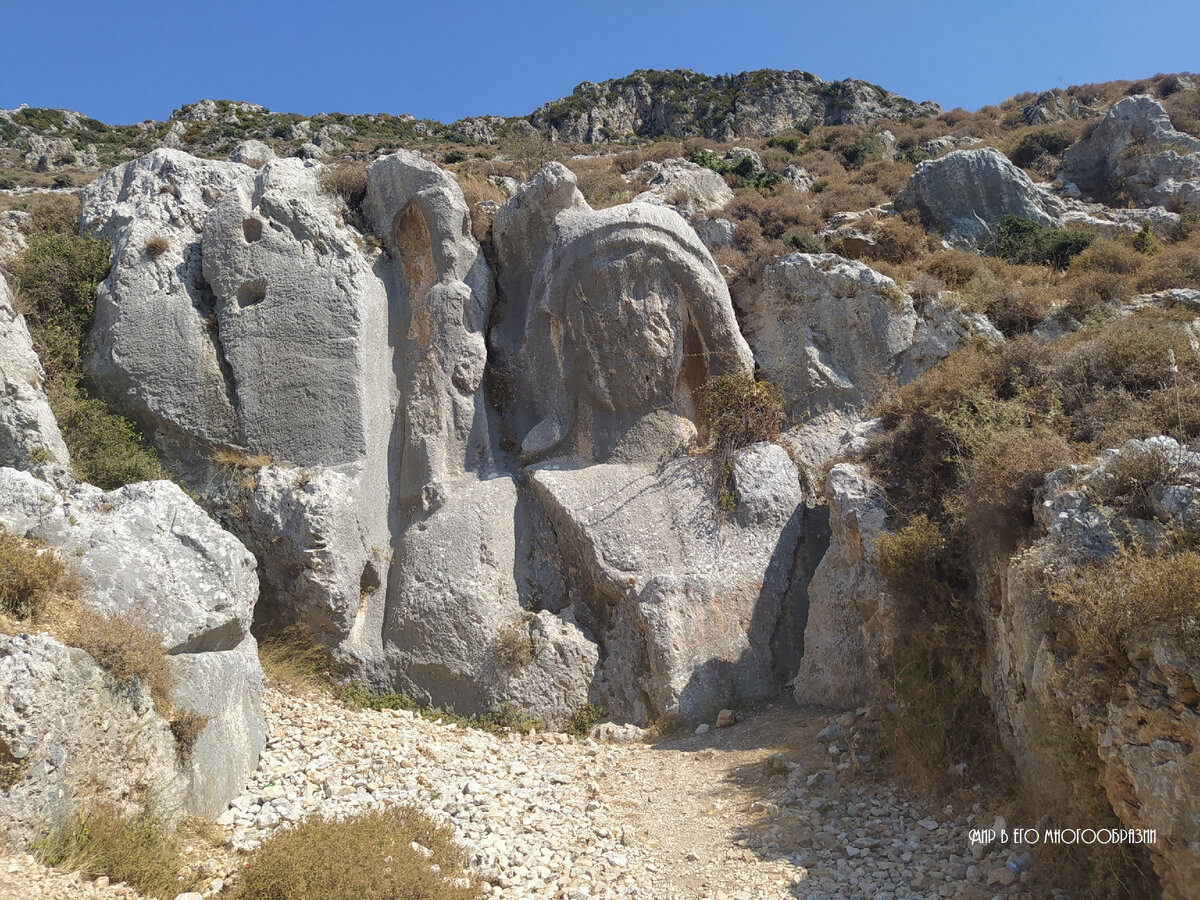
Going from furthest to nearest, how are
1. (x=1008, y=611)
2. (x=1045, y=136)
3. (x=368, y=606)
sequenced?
(x=1045, y=136) → (x=368, y=606) → (x=1008, y=611)

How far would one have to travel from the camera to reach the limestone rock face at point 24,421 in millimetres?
7102

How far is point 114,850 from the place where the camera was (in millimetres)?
4535

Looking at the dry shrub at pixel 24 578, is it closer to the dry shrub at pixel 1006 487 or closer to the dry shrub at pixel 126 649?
the dry shrub at pixel 126 649

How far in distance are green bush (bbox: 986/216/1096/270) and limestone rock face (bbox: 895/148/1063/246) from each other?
19.9 inches

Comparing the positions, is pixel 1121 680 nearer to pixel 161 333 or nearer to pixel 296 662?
pixel 296 662

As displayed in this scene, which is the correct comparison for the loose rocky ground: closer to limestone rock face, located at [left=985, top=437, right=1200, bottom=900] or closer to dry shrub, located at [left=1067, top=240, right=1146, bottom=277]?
limestone rock face, located at [left=985, top=437, right=1200, bottom=900]

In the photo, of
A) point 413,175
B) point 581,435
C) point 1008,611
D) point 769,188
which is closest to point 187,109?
point 769,188

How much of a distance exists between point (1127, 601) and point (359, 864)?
4216 mm

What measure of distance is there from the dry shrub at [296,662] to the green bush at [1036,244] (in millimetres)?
10884

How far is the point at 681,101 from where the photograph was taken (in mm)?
38531

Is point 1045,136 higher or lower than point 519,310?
higher

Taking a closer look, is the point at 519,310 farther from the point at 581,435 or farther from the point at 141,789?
the point at 141,789

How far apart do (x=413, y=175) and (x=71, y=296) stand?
3.81 meters

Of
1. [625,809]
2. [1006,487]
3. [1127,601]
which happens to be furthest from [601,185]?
[1127,601]
